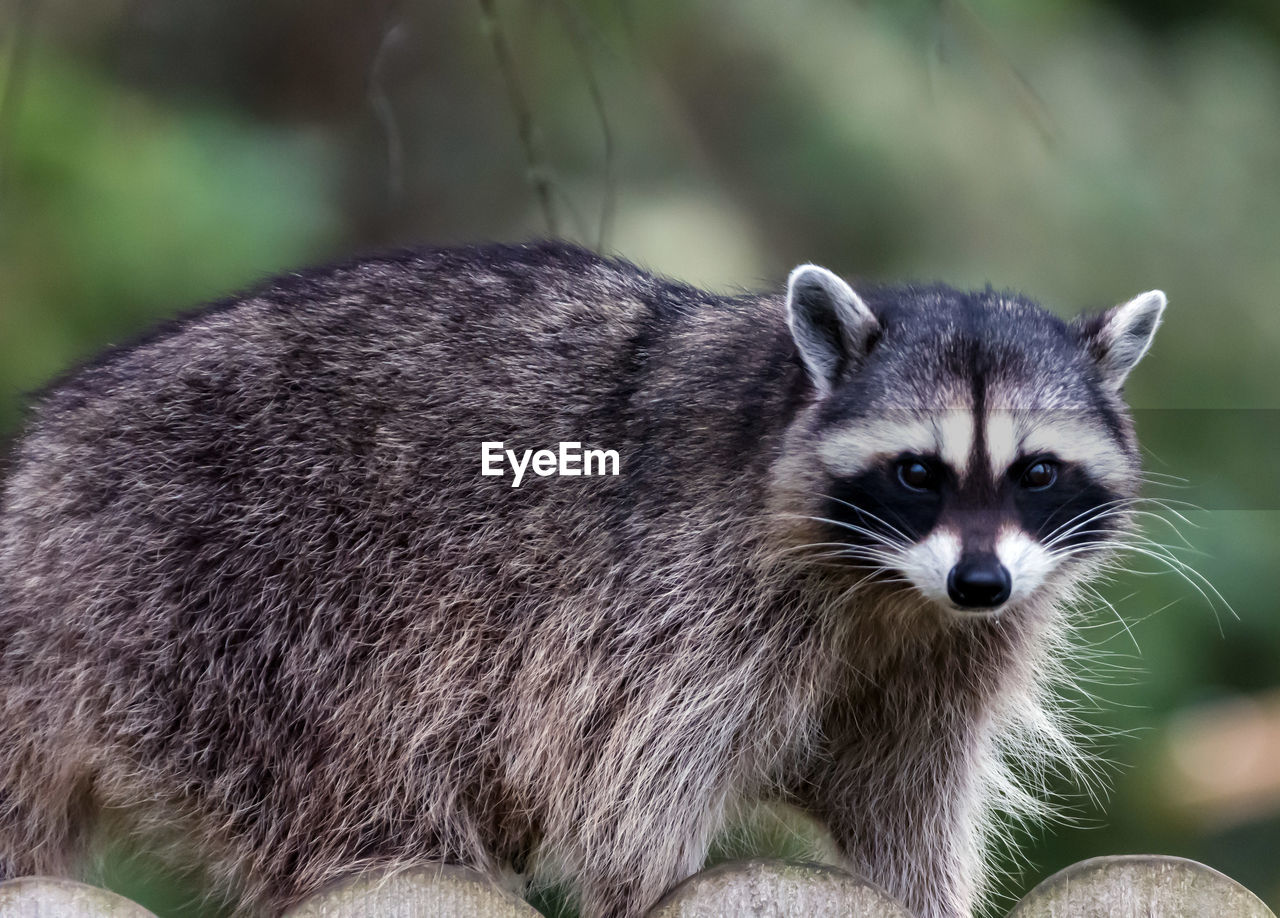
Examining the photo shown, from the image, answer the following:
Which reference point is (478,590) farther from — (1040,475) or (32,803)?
(1040,475)

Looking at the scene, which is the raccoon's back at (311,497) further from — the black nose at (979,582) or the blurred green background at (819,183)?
the blurred green background at (819,183)

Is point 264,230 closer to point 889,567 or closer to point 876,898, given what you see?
point 889,567

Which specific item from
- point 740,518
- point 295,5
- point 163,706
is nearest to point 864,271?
point 295,5

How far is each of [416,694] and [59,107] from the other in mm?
2209

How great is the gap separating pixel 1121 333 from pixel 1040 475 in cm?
29

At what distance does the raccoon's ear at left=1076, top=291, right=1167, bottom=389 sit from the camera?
2.34 meters

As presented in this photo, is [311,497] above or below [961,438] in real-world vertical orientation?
below

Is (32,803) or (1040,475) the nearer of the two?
(1040,475)

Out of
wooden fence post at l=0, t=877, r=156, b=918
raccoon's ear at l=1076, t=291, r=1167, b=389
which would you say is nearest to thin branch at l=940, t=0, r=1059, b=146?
raccoon's ear at l=1076, t=291, r=1167, b=389

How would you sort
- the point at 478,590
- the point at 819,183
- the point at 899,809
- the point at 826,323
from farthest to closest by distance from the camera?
the point at 819,183, the point at 899,809, the point at 478,590, the point at 826,323

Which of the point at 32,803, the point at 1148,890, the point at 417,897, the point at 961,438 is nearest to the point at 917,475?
the point at 961,438

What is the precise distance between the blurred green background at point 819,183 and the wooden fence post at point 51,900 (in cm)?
217

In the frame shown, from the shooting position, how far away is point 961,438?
2.14m

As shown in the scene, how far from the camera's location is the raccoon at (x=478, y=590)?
231cm
